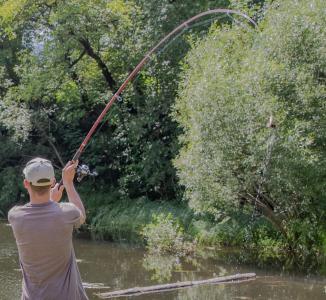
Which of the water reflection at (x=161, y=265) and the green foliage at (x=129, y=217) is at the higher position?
the green foliage at (x=129, y=217)

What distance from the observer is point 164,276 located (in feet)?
37.7

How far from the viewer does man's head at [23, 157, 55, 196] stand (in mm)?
3338

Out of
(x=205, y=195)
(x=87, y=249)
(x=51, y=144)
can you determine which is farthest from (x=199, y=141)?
(x=51, y=144)

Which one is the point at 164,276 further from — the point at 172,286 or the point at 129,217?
the point at 129,217

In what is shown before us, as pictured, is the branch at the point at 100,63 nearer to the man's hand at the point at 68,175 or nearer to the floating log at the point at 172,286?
the floating log at the point at 172,286

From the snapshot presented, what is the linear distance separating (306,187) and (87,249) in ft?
19.3

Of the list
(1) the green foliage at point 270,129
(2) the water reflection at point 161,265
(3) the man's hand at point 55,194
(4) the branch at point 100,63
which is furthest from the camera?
(4) the branch at point 100,63

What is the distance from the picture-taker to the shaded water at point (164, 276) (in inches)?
392

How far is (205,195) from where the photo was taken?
489 inches

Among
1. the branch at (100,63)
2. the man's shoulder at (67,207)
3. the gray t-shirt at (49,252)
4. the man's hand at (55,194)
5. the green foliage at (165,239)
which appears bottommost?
the green foliage at (165,239)

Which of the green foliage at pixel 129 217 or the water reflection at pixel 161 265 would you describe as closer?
the water reflection at pixel 161 265

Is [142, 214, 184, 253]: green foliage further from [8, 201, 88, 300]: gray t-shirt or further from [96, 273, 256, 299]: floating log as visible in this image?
[8, 201, 88, 300]: gray t-shirt

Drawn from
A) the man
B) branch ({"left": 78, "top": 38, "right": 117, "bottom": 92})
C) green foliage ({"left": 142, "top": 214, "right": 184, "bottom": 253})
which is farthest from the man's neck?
branch ({"left": 78, "top": 38, "right": 117, "bottom": 92})

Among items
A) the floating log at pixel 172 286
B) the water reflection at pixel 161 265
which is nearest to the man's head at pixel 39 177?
the floating log at pixel 172 286
